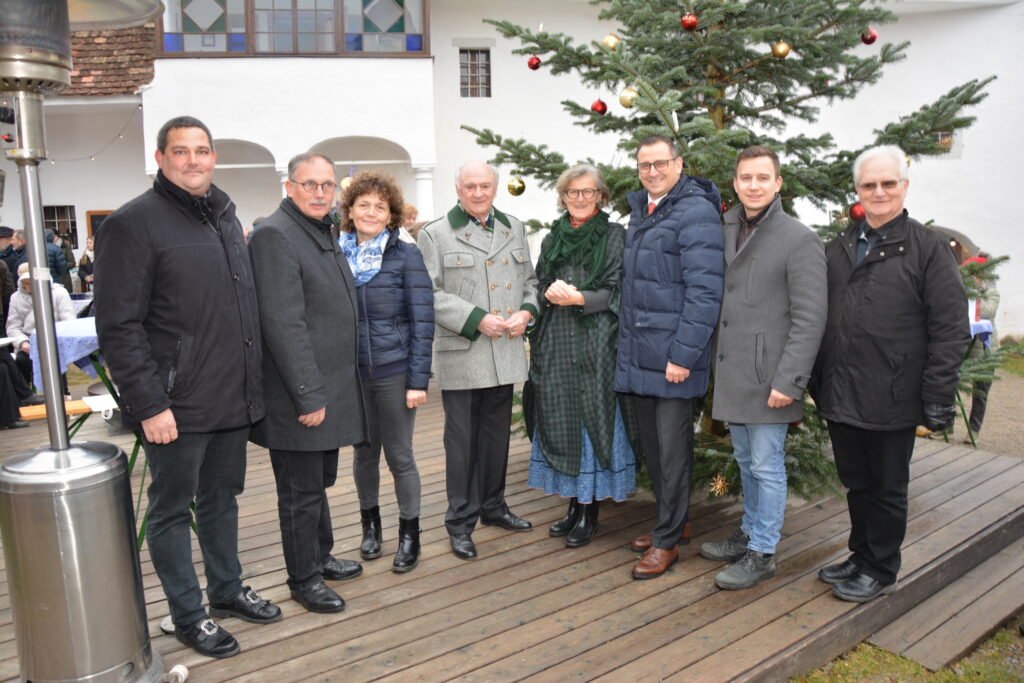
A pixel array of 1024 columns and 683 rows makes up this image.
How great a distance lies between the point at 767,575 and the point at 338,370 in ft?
7.36

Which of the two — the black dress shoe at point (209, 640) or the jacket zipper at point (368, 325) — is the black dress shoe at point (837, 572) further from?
the black dress shoe at point (209, 640)

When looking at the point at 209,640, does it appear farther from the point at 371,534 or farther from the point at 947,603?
the point at 947,603

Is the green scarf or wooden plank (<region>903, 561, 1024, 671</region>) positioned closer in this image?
wooden plank (<region>903, 561, 1024, 671</region>)

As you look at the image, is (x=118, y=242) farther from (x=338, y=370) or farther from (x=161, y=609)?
(x=161, y=609)

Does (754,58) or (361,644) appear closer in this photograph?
(361,644)

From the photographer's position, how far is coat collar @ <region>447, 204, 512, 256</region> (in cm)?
390

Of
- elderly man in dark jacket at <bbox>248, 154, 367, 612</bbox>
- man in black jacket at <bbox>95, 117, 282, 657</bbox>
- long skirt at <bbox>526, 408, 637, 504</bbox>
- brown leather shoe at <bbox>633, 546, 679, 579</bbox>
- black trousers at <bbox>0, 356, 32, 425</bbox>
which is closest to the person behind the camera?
man in black jacket at <bbox>95, 117, 282, 657</bbox>

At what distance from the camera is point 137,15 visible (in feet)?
9.84

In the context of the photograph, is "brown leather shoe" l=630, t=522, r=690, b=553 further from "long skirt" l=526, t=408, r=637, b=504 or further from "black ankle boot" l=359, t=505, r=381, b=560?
"black ankle boot" l=359, t=505, r=381, b=560

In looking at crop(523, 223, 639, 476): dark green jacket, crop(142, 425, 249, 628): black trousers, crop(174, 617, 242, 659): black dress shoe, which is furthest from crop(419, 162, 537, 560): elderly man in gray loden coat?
crop(174, 617, 242, 659): black dress shoe

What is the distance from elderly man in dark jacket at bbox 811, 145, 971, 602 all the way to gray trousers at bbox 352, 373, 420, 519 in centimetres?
195

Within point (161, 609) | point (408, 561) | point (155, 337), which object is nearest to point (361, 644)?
point (408, 561)

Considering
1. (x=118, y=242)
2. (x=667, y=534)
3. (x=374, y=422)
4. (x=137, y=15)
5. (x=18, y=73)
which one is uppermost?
(x=137, y=15)

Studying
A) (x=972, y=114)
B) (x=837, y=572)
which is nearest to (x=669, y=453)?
(x=837, y=572)
